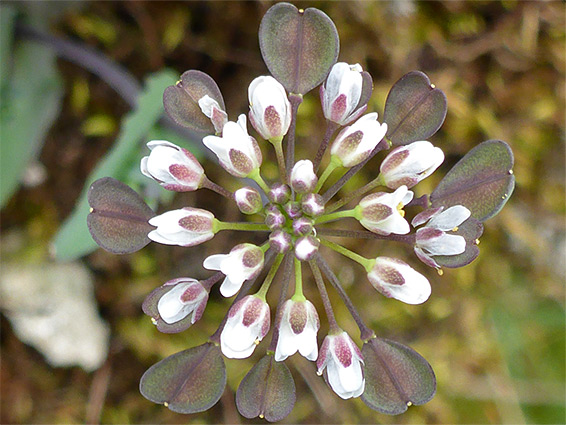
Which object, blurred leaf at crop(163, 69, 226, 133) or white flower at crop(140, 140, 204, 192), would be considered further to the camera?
blurred leaf at crop(163, 69, 226, 133)

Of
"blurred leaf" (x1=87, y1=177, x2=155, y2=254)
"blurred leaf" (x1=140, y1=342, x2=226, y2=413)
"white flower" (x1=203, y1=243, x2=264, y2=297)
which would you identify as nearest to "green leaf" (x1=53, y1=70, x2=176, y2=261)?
"blurred leaf" (x1=87, y1=177, x2=155, y2=254)

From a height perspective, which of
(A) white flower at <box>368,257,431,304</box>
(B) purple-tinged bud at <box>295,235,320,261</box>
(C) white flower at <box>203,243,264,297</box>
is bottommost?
(C) white flower at <box>203,243,264,297</box>

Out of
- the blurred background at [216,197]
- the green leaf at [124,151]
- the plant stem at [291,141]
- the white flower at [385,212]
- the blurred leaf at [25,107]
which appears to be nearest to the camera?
the white flower at [385,212]

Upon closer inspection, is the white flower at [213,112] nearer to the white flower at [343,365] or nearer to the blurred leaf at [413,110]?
the blurred leaf at [413,110]

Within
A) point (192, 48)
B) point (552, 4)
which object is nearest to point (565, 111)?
point (552, 4)

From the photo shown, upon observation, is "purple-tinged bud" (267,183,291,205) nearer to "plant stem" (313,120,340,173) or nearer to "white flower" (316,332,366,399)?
"plant stem" (313,120,340,173)

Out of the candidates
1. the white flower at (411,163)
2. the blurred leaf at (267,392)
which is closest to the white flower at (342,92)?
the white flower at (411,163)

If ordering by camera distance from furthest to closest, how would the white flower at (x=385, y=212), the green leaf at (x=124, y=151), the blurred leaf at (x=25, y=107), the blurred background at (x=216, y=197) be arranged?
the blurred background at (x=216, y=197), the blurred leaf at (x=25, y=107), the green leaf at (x=124, y=151), the white flower at (x=385, y=212)
